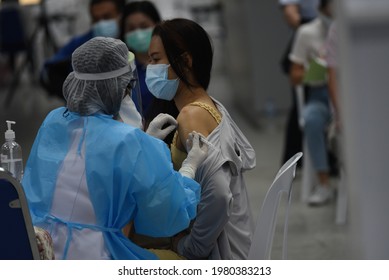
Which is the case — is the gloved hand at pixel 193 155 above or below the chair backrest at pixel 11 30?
above

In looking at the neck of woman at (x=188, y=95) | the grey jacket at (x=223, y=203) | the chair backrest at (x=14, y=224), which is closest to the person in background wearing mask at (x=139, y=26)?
the neck of woman at (x=188, y=95)

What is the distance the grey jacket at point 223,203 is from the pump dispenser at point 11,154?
560mm

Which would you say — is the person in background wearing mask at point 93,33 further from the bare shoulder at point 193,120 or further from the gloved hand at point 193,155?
the gloved hand at point 193,155

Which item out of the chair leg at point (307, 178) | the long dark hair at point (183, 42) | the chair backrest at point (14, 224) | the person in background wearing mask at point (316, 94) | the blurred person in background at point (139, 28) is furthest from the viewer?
the chair leg at point (307, 178)

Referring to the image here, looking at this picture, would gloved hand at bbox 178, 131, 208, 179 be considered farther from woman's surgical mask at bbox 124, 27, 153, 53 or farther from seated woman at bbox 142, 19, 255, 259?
woman's surgical mask at bbox 124, 27, 153, 53

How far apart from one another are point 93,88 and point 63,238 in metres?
0.41

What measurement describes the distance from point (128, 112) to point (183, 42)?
0.34 metres

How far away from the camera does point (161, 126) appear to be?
2.81 m

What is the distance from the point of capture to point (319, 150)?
5254 millimetres

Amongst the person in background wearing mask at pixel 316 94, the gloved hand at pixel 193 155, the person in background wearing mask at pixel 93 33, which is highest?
the gloved hand at pixel 193 155

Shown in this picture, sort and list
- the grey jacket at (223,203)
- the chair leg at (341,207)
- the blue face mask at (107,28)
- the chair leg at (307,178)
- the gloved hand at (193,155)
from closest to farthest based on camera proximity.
Answer: the gloved hand at (193,155) < the grey jacket at (223,203) < the blue face mask at (107,28) < the chair leg at (341,207) < the chair leg at (307,178)

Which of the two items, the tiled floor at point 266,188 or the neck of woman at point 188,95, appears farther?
the tiled floor at point 266,188

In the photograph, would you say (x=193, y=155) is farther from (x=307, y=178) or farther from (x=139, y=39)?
(x=307, y=178)

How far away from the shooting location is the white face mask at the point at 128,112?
2.65 metres
